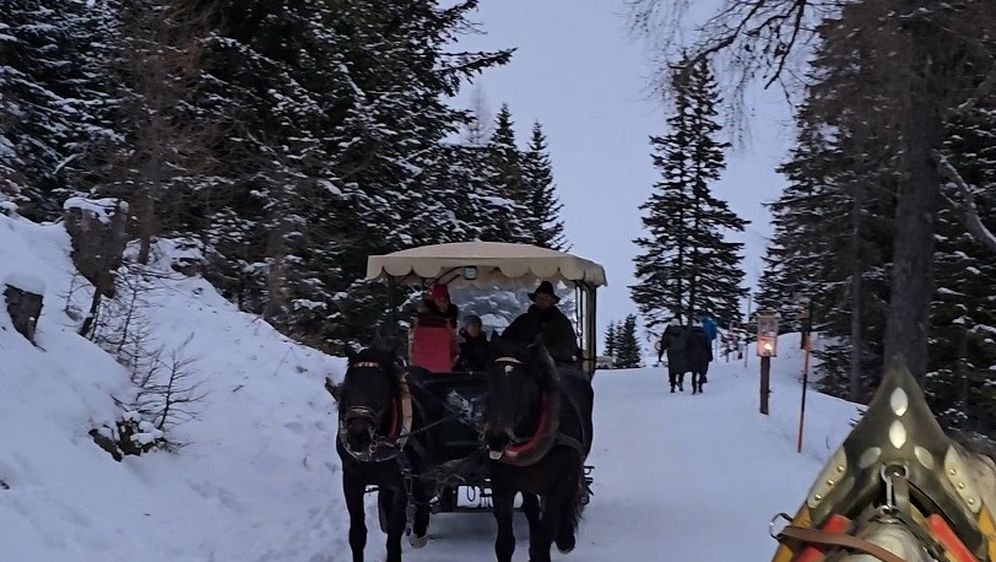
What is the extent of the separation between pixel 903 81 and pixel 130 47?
1089cm

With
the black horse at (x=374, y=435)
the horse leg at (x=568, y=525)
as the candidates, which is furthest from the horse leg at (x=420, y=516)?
the horse leg at (x=568, y=525)

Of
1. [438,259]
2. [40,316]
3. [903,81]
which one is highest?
[903,81]

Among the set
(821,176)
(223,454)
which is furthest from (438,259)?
(821,176)

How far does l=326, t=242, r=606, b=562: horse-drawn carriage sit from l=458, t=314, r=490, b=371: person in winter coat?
0.81ft

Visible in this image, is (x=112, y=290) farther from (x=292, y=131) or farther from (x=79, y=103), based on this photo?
(x=79, y=103)

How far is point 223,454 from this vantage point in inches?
350

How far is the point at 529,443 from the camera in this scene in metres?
6.92

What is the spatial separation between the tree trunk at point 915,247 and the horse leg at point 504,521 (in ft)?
20.1

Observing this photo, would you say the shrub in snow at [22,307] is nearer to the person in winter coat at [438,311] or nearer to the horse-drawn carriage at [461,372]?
the horse-drawn carriage at [461,372]

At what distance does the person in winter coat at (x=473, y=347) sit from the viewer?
9.59m

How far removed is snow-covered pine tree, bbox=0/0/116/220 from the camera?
17.4 meters

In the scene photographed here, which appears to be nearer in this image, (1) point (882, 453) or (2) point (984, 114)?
(1) point (882, 453)

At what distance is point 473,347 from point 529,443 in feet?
9.12

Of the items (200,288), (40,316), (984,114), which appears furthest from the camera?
(200,288)
